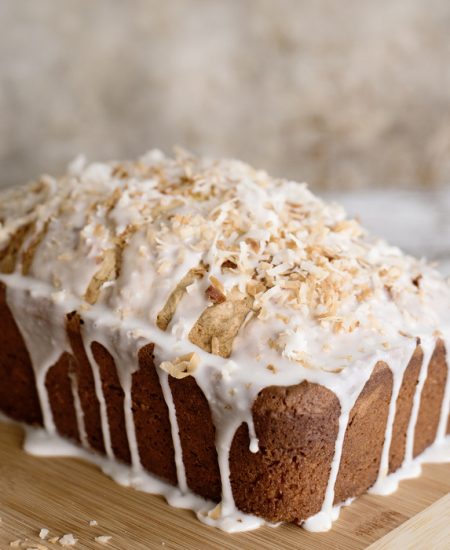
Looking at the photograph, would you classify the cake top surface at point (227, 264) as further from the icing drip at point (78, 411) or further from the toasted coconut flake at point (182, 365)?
the icing drip at point (78, 411)

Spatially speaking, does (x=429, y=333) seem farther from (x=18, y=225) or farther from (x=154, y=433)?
(x=18, y=225)

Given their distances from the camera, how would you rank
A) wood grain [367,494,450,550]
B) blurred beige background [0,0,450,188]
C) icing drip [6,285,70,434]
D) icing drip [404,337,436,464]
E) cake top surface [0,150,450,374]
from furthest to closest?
blurred beige background [0,0,450,188]
icing drip [6,285,70,434]
icing drip [404,337,436,464]
cake top surface [0,150,450,374]
wood grain [367,494,450,550]

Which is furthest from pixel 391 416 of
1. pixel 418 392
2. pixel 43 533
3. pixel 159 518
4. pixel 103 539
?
pixel 43 533

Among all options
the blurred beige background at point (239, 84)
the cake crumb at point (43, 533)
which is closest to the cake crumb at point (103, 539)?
the cake crumb at point (43, 533)

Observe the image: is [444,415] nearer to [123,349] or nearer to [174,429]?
[174,429]

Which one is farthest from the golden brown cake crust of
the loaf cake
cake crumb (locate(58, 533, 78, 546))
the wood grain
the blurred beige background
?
the blurred beige background

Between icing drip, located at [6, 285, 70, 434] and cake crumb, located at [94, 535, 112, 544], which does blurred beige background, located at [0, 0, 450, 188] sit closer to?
icing drip, located at [6, 285, 70, 434]
